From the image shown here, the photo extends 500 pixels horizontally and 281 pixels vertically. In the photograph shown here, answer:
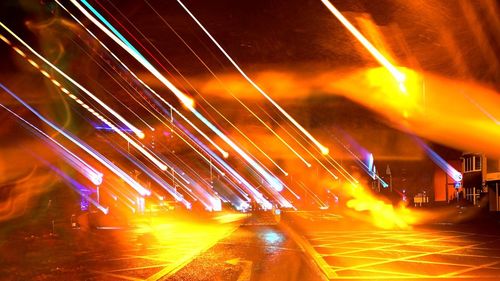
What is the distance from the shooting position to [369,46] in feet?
43.5

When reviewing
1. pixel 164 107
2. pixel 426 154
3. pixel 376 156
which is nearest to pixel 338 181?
pixel 376 156

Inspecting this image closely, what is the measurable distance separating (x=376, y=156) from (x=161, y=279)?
153ft

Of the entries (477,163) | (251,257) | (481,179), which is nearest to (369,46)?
(251,257)

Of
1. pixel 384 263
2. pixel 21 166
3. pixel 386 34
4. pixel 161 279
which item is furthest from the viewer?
pixel 21 166

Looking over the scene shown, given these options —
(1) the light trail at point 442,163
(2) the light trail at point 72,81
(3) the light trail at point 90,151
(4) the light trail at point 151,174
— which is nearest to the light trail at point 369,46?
(2) the light trail at point 72,81

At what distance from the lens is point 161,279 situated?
363 inches

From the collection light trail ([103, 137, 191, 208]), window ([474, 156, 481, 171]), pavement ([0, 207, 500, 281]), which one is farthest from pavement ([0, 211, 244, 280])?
Result: window ([474, 156, 481, 171])

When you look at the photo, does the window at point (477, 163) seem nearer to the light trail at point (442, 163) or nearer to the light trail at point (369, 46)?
the light trail at point (442, 163)

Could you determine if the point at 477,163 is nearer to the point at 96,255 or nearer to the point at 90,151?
the point at 90,151

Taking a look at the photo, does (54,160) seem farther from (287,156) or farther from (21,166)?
(287,156)

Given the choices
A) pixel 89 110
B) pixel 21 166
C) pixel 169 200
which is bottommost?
pixel 169 200

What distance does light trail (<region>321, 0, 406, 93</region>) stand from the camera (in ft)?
36.9

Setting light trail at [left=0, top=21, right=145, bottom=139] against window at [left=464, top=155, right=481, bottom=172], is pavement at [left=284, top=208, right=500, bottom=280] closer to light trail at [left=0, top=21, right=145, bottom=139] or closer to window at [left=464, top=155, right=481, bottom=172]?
light trail at [left=0, top=21, right=145, bottom=139]

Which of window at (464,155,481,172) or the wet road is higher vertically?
window at (464,155,481,172)
